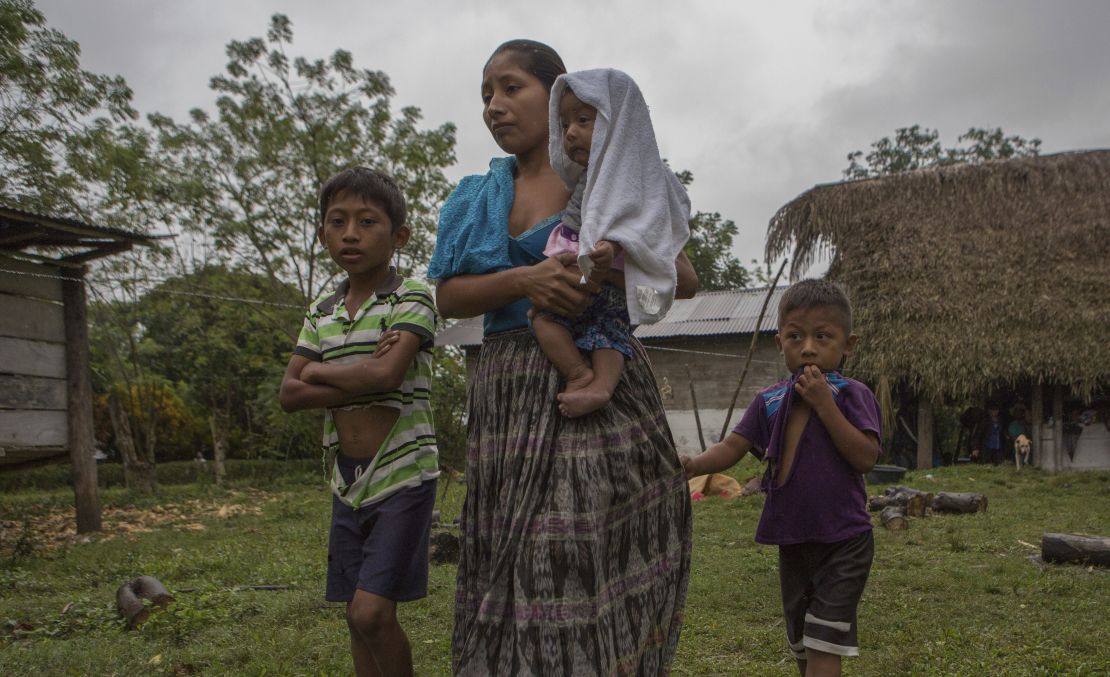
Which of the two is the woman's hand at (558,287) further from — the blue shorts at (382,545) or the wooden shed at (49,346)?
the wooden shed at (49,346)

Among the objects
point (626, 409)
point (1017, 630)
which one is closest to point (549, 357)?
point (626, 409)

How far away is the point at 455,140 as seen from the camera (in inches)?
619

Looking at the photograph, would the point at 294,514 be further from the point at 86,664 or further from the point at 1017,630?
the point at 1017,630

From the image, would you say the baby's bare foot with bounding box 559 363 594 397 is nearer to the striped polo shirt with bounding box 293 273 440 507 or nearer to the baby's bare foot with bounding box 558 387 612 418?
the baby's bare foot with bounding box 558 387 612 418

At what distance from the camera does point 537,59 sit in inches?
82.3

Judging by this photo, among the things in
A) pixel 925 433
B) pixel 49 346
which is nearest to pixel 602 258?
pixel 49 346

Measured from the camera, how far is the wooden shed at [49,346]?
7.73m

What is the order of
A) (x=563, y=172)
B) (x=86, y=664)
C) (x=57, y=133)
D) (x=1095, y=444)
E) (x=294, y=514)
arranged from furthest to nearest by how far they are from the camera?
(x=1095, y=444), (x=57, y=133), (x=294, y=514), (x=86, y=664), (x=563, y=172)

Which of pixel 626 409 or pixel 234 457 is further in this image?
pixel 234 457

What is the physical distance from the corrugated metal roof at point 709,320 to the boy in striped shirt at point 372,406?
1537cm

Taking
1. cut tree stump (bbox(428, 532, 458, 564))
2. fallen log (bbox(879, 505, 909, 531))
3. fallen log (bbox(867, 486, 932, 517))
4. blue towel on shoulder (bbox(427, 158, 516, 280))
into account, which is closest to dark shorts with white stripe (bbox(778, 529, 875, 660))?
Answer: blue towel on shoulder (bbox(427, 158, 516, 280))

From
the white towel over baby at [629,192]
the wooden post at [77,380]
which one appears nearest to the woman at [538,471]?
the white towel over baby at [629,192]

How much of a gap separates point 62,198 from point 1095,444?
634 inches

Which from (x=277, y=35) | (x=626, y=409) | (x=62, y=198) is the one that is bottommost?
(x=626, y=409)
